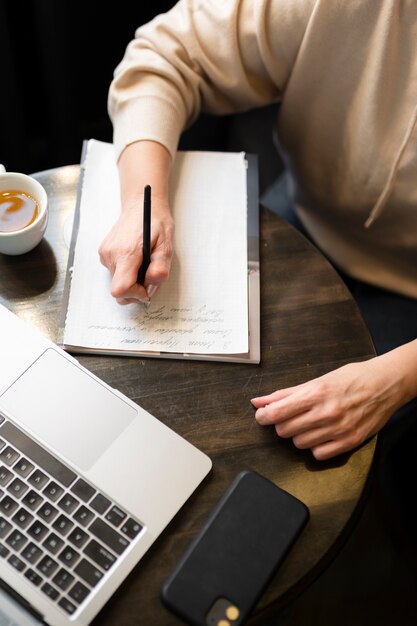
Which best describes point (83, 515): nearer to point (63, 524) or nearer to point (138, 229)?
point (63, 524)

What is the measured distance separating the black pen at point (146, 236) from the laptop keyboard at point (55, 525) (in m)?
0.24

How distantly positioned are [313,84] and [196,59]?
6.7 inches

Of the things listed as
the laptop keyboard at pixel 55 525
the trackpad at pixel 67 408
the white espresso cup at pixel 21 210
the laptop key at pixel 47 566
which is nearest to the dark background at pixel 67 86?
the white espresso cup at pixel 21 210

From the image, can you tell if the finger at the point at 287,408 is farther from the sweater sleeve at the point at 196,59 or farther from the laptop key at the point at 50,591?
the sweater sleeve at the point at 196,59

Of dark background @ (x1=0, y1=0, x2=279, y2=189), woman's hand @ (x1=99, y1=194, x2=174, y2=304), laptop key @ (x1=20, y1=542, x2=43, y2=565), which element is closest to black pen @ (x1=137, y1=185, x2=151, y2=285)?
woman's hand @ (x1=99, y1=194, x2=174, y2=304)

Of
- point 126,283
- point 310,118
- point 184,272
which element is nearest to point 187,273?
point 184,272

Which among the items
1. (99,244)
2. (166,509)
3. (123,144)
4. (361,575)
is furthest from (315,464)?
(361,575)

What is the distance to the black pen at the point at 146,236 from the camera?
75 centimetres

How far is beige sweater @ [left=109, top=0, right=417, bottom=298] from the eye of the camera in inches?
31.5

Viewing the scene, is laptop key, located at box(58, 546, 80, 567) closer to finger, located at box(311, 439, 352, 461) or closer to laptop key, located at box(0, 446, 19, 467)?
laptop key, located at box(0, 446, 19, 467)

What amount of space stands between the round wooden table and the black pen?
0.36 feet

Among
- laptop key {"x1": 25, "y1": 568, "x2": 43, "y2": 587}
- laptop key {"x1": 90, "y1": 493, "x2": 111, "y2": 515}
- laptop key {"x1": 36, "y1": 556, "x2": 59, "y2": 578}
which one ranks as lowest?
laptop key {"x1": 25, "y1": 568, "x2": 43, "y2": 587}

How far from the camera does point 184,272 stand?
81 centimetres

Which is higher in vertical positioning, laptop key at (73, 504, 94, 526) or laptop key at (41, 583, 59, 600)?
laptop key at (73, 504, 94, 526)
